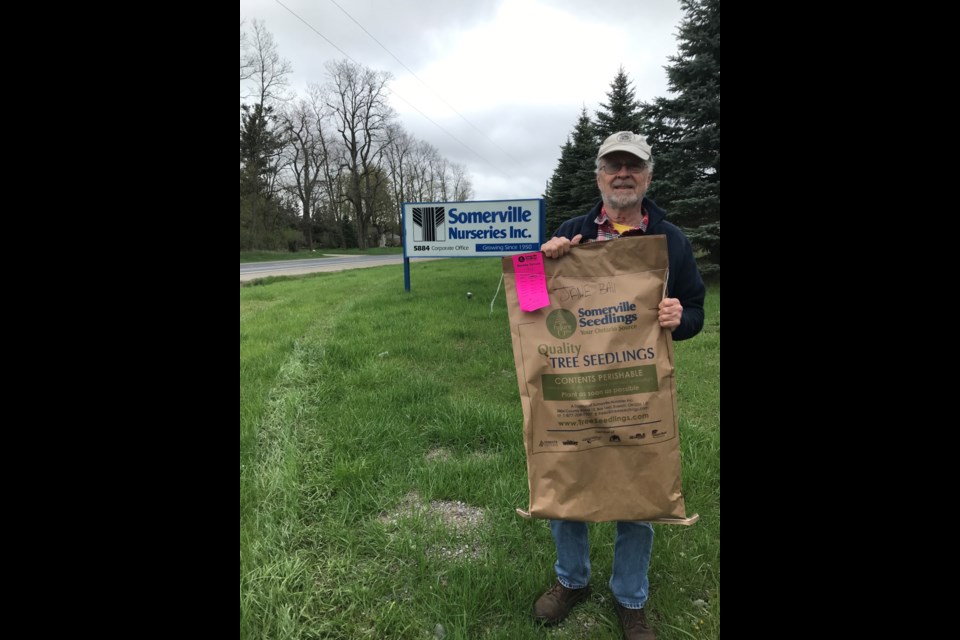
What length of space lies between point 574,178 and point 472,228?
1481 cm

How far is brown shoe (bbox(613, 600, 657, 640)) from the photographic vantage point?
1.70 meters

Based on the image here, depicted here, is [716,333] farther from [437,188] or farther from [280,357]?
[437,188]

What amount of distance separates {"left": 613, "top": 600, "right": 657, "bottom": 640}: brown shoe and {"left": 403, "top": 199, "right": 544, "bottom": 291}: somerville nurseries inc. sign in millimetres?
7302

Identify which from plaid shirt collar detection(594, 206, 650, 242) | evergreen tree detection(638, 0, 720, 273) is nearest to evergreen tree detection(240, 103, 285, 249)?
evergreen tree detection(638, 0, 720, 273)

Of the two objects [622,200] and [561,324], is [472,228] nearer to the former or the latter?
[622,200]

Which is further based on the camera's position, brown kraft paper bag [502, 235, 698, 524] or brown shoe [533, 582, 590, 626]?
brown shoe [533, 582, 590, 626]

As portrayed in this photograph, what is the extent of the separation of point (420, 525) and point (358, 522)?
34cm

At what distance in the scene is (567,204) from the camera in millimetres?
23672

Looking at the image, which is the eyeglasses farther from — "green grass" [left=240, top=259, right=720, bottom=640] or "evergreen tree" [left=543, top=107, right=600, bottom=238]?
"evergreen tree" [left=543, top=107, right=600, bottom=238]

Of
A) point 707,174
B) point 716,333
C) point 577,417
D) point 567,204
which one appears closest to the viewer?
point 577,417

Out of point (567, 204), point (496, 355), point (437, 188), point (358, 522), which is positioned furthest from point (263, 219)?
point (358, 522)

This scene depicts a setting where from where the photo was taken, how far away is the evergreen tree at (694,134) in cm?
963
